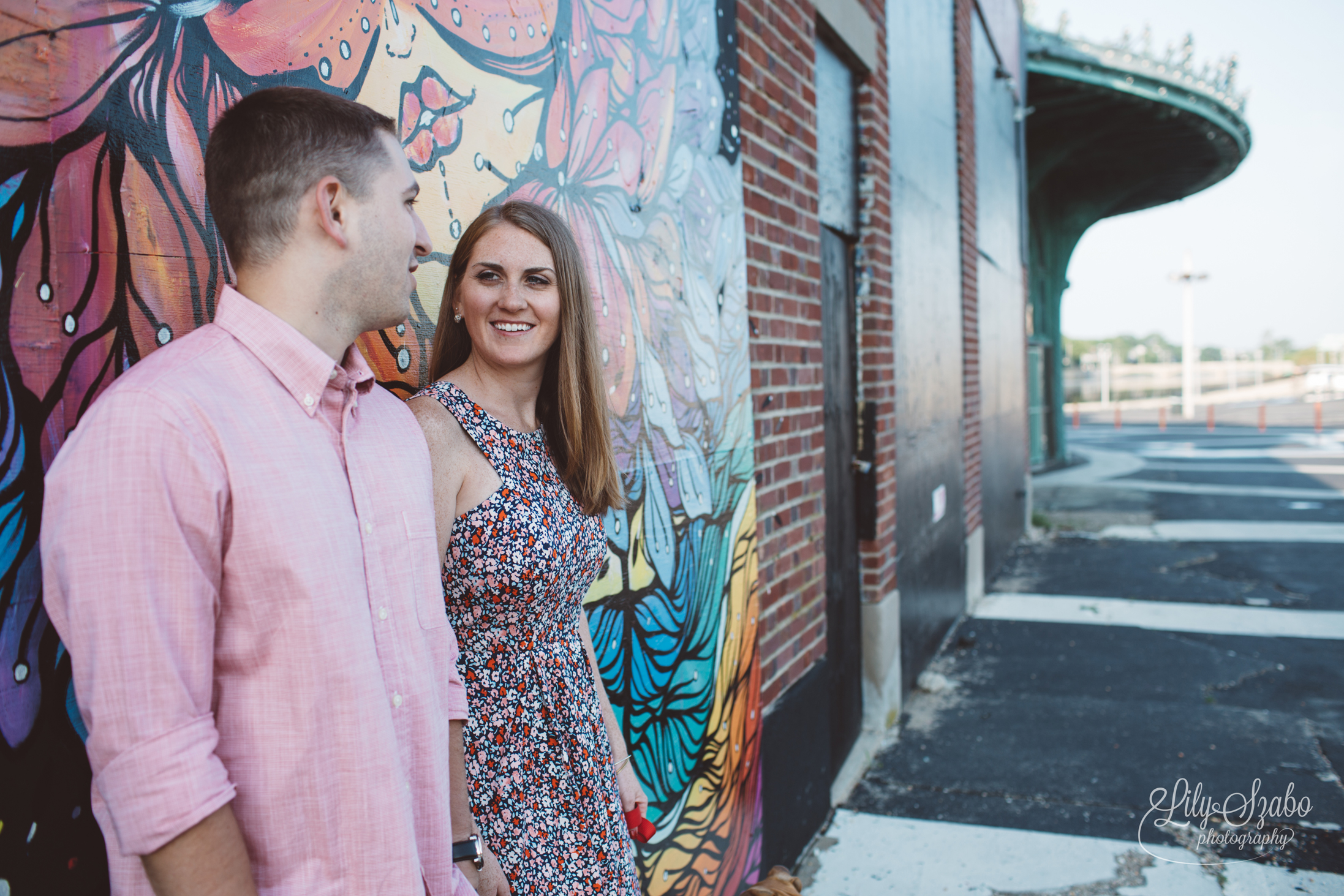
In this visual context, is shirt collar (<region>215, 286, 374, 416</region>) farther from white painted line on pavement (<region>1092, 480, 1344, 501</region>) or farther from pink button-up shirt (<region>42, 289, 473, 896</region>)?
white painted line on pavement (<region>1092, 480, 1344, 501</region>)

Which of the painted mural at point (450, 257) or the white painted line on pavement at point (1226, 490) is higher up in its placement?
the painted mural at point (450, 257)

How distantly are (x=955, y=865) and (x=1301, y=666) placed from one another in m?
3.59

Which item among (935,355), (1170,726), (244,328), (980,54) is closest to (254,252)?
(244,328)

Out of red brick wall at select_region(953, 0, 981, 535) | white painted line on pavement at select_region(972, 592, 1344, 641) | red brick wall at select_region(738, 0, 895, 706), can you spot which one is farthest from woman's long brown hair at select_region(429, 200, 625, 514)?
red brick wall at select_region(953, 0, 981, 535)

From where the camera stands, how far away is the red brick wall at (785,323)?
3434 mm

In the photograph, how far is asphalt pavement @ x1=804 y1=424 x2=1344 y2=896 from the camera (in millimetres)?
3494

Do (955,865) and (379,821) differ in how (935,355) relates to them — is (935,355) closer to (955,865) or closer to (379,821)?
(955,865)

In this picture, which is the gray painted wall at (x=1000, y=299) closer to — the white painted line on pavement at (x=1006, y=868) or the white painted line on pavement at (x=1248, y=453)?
the white painted line on pavement at (x=1006, y=868)

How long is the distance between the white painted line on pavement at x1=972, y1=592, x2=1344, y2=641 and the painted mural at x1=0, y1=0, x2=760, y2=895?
478 cm

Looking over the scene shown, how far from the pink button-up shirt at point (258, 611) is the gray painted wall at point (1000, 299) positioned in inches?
322

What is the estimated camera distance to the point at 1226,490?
1387 centimetres

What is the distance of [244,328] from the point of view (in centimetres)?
111

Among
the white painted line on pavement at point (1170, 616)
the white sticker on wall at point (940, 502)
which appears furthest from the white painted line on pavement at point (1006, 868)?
the white painted line on pavement at point (1170, 616)

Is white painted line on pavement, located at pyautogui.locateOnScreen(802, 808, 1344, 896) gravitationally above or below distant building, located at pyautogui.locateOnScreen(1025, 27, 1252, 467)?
below
